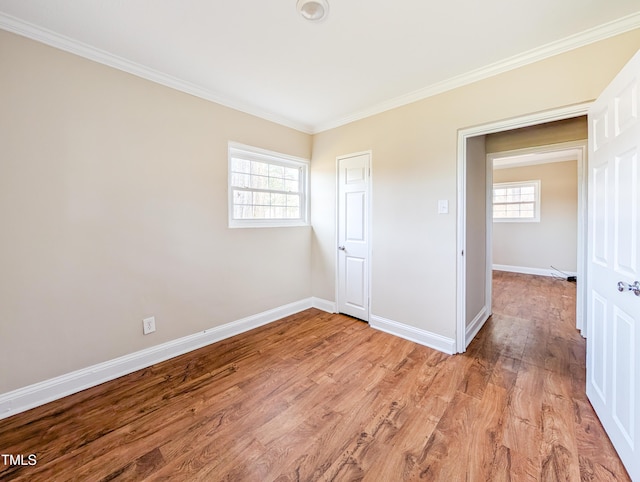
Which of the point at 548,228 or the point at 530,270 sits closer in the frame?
the point at 548,228

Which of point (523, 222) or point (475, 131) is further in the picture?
point (523, 222)

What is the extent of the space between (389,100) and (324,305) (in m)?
2.67

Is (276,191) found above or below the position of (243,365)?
above

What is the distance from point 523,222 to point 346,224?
5191mm

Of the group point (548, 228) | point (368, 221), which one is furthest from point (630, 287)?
point (548, 228)

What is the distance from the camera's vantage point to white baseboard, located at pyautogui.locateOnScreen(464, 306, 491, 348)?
277cm

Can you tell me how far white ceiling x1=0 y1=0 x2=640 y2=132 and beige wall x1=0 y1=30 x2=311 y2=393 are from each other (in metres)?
0.24

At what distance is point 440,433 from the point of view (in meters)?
1.62

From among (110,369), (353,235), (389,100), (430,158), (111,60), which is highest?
(389,100)

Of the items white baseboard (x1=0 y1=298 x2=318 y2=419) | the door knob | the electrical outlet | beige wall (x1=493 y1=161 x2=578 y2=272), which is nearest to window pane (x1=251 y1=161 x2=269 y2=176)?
white baseboard (x1=0 y1=298 x2=318 y2=419)

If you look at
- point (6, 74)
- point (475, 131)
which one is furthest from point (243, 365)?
point (475, 131)

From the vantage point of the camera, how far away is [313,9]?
5.30 feet

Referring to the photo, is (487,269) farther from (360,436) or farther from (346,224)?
(360,436)

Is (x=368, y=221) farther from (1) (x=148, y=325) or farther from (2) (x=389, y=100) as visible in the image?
(1) (x=148, y=325)
